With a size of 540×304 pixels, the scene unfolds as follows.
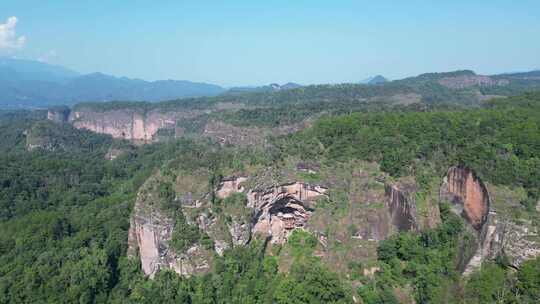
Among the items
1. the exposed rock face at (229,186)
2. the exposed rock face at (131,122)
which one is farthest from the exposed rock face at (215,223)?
the exposed rock face at (131,122)

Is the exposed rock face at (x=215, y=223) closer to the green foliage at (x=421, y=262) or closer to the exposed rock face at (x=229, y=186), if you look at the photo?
the exposed rock face at (x=229, y=186)

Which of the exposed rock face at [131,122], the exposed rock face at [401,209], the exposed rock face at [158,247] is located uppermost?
the exposed rock face at [131,122]

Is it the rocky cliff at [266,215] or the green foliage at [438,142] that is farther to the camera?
the rocky cliff at [266,215]

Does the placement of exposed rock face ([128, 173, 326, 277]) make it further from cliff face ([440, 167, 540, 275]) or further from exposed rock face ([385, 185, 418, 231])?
cliff face ([440, 167, 540, 275])

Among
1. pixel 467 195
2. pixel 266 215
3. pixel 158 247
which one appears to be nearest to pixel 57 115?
pixel 158 247

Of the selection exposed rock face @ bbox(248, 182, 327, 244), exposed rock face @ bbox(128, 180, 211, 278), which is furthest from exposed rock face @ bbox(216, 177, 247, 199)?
exposed rock face @ bbox(128, 180, 211, 278)

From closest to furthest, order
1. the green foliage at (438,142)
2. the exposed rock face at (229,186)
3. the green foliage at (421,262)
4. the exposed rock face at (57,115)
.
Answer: the green foliage at (421,262) < the green foliage at (438,142) < the exposed rock face at (229,186) < the exposed rock face at (57,115)

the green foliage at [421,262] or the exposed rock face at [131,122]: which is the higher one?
the exposed rock face at [131,122]
